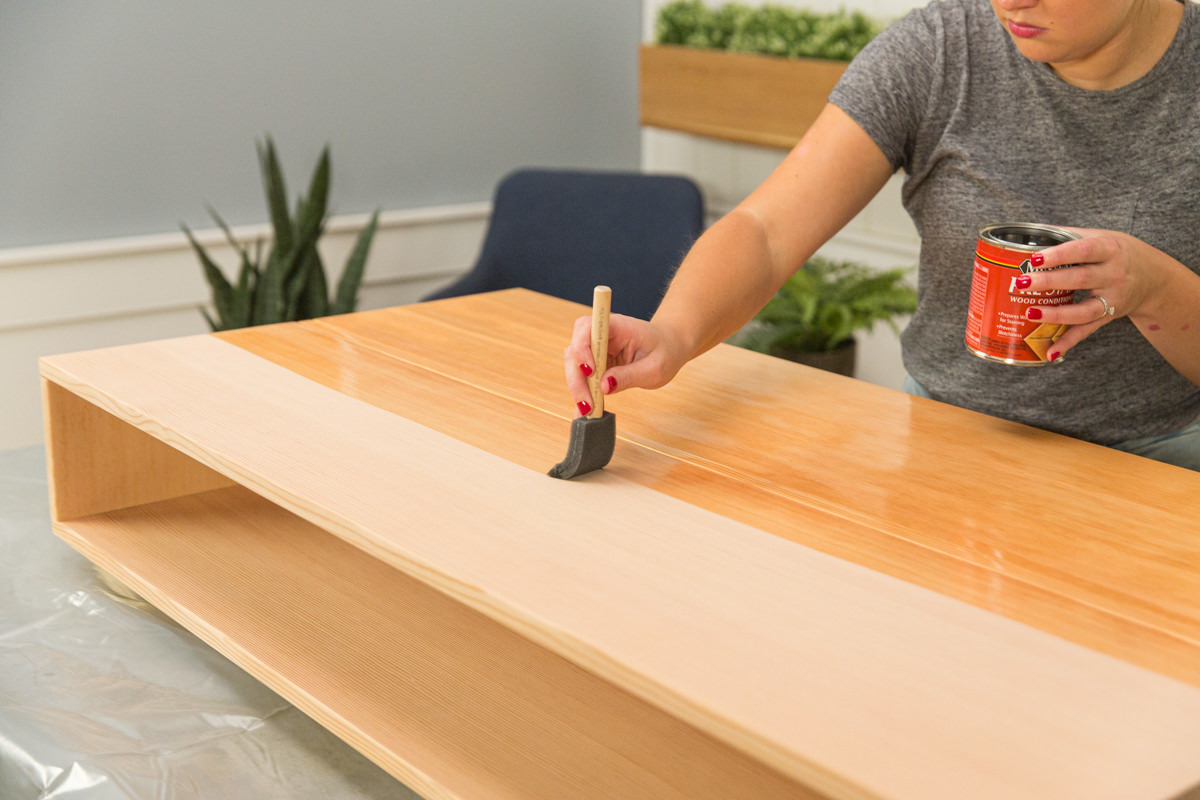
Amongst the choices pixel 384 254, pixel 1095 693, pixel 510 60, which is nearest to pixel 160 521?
pixel 1095 693

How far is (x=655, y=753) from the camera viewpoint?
0.91 metres

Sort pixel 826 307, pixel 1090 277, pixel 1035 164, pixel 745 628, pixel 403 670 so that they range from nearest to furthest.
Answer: pixel 745 628 → pixel 1090 277 → pixel 403 670 → pixel 1035 164 → pixel 826 307

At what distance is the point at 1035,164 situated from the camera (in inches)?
49.0

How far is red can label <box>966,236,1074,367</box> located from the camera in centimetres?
90

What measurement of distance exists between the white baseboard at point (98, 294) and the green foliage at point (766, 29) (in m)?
0.97

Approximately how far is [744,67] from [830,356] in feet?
2.53

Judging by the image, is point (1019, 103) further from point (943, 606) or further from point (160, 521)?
point (160, 521)

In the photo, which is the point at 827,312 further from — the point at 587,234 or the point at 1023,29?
the point at 1023,29

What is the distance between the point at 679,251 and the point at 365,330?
1.24 meters

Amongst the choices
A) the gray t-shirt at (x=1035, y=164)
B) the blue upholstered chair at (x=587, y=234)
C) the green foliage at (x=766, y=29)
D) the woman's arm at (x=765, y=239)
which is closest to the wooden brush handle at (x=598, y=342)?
the woman's arm at (x=765, y=239)

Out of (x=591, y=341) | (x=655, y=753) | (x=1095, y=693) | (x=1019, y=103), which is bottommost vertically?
(x=655, y=753)

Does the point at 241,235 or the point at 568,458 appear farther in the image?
the point at 241,235

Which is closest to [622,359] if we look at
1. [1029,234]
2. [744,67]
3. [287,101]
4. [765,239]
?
[765,239]

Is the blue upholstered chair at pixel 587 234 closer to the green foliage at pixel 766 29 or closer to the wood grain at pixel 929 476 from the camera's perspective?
the green foliage at pixel 766 29
